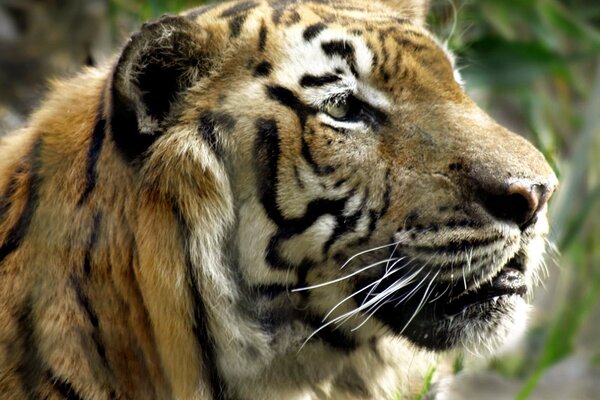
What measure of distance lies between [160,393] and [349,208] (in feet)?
1.90

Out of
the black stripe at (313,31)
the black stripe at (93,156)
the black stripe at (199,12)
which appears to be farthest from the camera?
the black stripe at (199,12)

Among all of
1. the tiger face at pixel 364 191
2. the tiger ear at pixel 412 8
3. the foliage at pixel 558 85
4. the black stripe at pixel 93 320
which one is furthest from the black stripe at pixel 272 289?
the foliage at pixel 558 85

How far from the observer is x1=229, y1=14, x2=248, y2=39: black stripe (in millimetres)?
2303

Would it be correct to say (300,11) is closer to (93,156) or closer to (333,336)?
(93,156)

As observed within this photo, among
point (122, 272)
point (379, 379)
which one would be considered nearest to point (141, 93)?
point (122, 272)

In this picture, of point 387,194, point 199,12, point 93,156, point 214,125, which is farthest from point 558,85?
point 93,156

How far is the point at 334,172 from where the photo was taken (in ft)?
7.20

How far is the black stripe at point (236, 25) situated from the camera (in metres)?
2.30

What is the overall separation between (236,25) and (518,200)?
2.50 ft

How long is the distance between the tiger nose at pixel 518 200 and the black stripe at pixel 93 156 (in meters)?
0.84

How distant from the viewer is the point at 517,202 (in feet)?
6.89

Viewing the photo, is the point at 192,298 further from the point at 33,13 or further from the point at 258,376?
the point at 33,13

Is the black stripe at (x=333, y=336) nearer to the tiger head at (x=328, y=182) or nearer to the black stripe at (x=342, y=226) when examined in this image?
the tiger head at (x=328, y=182)

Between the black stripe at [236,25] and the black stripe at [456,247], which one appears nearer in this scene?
the black stripe at [456,247]
